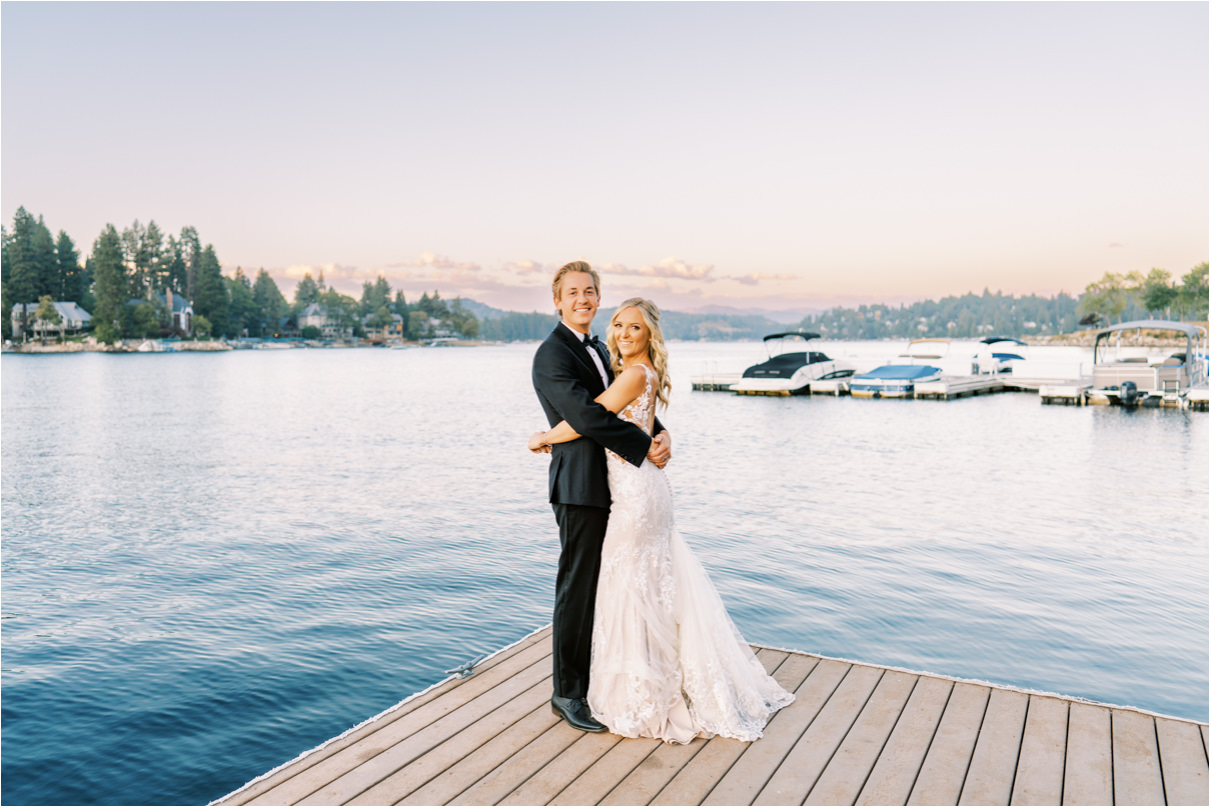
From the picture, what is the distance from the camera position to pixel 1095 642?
8.74 m

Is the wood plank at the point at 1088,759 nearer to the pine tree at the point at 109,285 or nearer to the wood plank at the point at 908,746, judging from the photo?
the wood plank at the point at 908,746

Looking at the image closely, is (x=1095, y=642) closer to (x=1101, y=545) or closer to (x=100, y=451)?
(x=1101, y=545)

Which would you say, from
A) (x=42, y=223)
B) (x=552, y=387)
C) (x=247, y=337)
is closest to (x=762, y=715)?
(x=552, y=387)

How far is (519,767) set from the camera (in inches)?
151

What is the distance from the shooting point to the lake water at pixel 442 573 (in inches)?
281

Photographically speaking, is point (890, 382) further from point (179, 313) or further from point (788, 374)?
point (179, 313)

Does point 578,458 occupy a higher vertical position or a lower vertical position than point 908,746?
higher

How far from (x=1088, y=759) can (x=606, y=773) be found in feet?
8.16

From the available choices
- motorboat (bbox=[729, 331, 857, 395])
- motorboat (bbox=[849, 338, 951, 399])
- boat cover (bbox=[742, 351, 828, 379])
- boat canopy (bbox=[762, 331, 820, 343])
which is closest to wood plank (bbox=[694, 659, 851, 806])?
motorboat (bbox=[849, 338, 951, 399])

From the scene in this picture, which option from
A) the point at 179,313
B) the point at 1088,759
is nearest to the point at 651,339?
the point at 1088,759

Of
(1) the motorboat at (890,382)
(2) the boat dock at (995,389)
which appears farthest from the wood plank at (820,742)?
(1) the motorboat at (890,382)

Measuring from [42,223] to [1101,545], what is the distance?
152 m

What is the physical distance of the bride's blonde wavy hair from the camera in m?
4.12

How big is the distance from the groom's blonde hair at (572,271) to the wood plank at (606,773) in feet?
7.92
